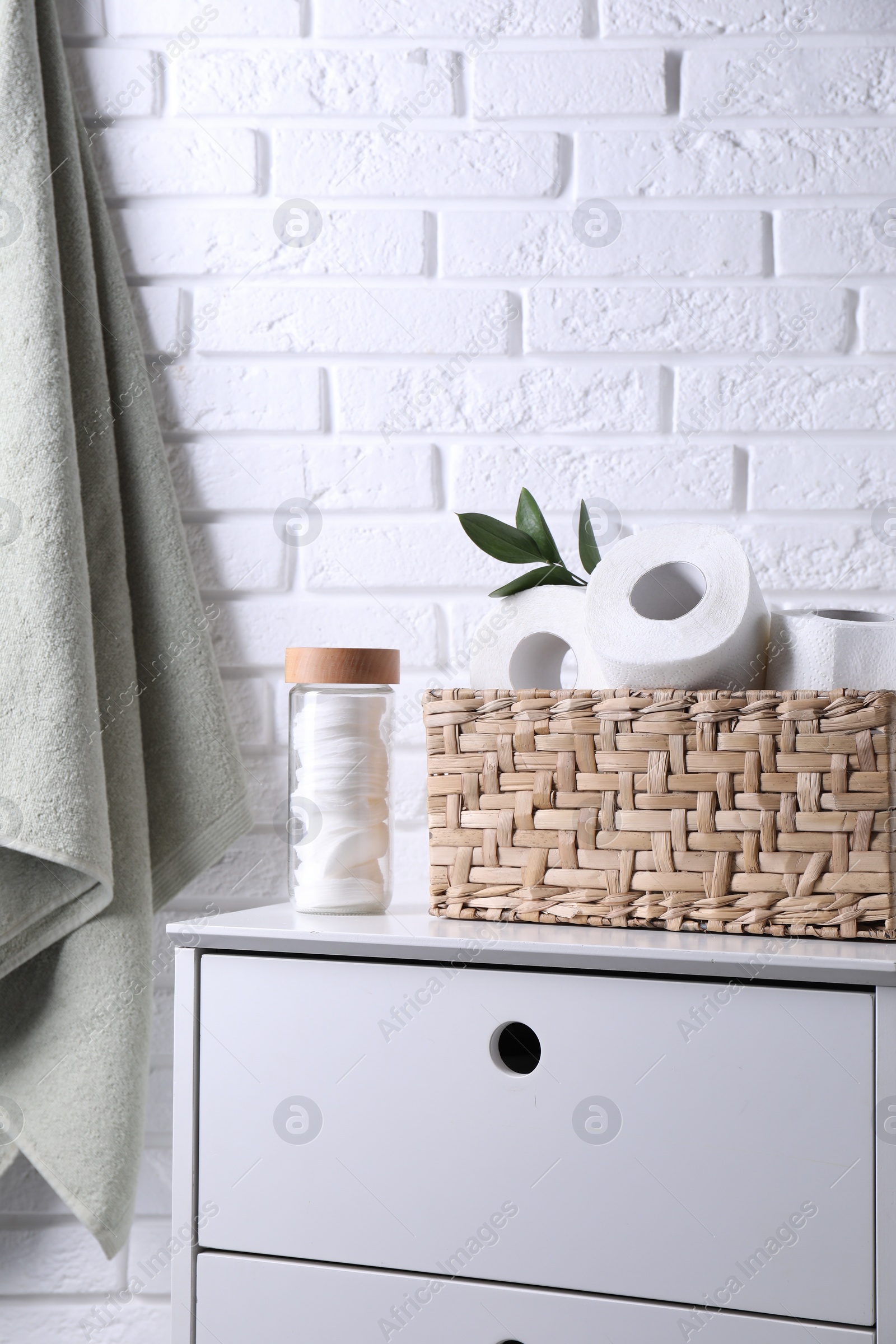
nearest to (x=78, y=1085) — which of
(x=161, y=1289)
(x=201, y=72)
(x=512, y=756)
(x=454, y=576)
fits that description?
(x=161, y=1289)

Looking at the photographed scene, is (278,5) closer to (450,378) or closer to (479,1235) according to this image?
(450,378)

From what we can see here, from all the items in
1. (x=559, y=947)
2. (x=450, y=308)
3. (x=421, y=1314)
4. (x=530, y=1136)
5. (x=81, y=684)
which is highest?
(x=450, y=308)

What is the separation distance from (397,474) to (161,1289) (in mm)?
831

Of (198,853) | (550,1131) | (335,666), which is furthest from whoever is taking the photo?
(198,853)

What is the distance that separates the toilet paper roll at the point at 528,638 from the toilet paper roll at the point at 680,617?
6 cm

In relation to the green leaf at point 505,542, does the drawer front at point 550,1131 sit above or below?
below

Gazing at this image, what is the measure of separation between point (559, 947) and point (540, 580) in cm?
30

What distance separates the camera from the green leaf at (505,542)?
0.82 m

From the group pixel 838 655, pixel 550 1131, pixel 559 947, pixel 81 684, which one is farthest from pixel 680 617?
pixel 81 684

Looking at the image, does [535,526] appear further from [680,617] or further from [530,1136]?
[530,1136]

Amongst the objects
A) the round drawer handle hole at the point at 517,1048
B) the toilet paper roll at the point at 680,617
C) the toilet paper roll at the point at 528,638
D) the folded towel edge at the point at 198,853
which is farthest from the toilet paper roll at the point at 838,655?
the folded towel edge at the point at 198,853

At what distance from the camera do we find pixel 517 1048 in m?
0.68

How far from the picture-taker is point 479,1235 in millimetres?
612

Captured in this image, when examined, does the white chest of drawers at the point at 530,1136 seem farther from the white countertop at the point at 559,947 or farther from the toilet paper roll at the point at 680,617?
A: the toilet paper roll at the point at 680,617
